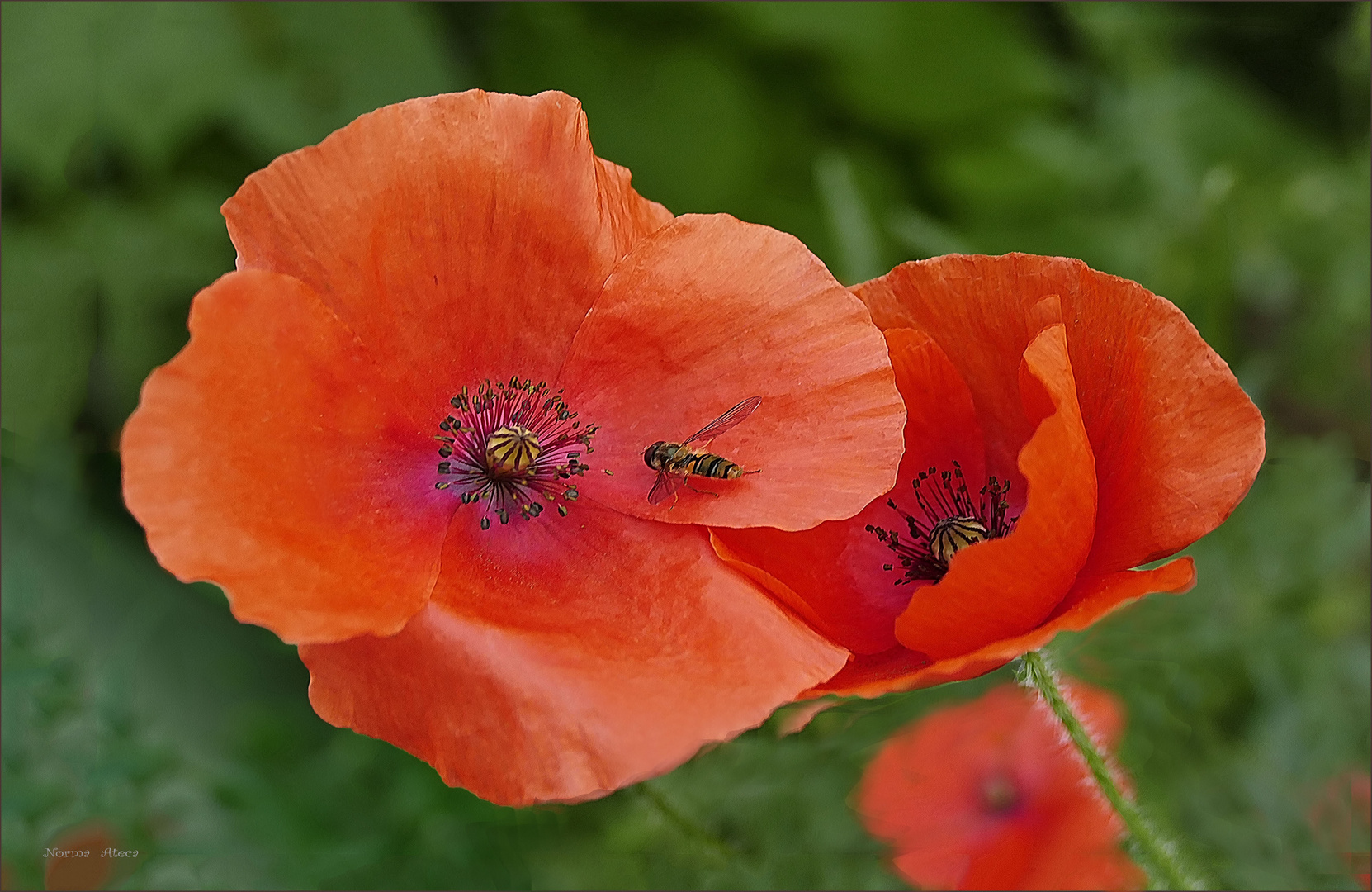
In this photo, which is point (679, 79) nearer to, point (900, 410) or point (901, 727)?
point (901, 727)

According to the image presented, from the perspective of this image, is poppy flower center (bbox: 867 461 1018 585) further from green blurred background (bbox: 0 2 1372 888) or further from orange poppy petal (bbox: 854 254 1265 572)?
green blurred background (bbox: 0 2 1372 888)

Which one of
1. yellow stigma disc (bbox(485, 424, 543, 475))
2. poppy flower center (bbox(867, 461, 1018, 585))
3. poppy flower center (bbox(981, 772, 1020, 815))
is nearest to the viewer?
yellow stigma disc (bbox(485, 424, 543, 475))

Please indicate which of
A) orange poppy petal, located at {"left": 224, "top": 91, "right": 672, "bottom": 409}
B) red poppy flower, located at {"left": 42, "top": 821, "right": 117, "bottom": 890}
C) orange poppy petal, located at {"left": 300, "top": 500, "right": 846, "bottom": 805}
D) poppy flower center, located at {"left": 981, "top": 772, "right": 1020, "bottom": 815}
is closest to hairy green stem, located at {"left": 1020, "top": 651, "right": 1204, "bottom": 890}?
orange poppy petal, located at {"left": 300, "top": 500, "right": 846, "bottom": 805}

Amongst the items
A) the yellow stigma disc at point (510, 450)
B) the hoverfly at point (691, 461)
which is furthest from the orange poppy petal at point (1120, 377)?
the yellow stigma disc at point (510, 450)

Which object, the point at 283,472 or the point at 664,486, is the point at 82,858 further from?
the point at 664,486

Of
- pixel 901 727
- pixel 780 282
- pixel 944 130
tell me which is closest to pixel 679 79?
pixel 944 130

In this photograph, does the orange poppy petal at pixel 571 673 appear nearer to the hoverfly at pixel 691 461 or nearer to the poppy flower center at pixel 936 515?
the hoverfly at pixel 691 461

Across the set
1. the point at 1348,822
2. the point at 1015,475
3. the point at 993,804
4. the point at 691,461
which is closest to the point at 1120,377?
the point at 1015,475
